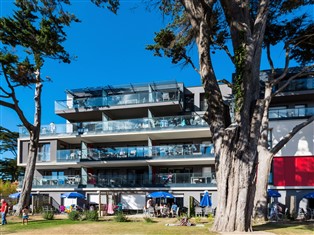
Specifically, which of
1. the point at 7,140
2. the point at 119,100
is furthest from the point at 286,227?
the point at 7,140

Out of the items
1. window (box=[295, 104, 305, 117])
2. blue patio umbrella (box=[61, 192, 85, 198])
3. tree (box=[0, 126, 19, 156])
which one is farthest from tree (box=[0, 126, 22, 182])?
window (box=[295, 104, 305, 117])

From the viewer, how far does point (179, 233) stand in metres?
13.2

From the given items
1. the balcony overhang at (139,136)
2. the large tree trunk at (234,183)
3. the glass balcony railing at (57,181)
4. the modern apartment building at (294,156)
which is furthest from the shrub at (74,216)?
the modern apartment building at (294,156)

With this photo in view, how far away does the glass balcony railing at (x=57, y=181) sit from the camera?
31.8 metres

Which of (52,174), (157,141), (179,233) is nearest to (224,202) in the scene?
(179,233)

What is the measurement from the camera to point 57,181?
32250 millimetres

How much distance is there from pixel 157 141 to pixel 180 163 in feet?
10.8

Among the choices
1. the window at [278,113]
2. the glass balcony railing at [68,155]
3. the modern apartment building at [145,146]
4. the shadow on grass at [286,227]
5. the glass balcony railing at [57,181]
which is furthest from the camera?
the glass balcony railing at [57,181]

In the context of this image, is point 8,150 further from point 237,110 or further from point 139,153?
point 237,110

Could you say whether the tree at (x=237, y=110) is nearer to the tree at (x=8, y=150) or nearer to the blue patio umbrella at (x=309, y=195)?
the blue patio umbrella at (x=309, y=195)

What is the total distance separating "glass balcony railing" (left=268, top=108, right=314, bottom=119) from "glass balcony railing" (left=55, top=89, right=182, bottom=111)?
7861 millimetres

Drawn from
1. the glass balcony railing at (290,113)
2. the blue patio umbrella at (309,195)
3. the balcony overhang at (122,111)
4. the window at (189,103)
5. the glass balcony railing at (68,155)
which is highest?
the window at (189,103)

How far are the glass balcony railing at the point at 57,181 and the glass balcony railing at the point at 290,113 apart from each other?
17275 mm

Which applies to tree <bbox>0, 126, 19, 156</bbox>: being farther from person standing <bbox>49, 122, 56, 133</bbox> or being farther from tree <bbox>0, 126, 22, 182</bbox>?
person standing <bbox>49, 122, 56, 133</bbox>
